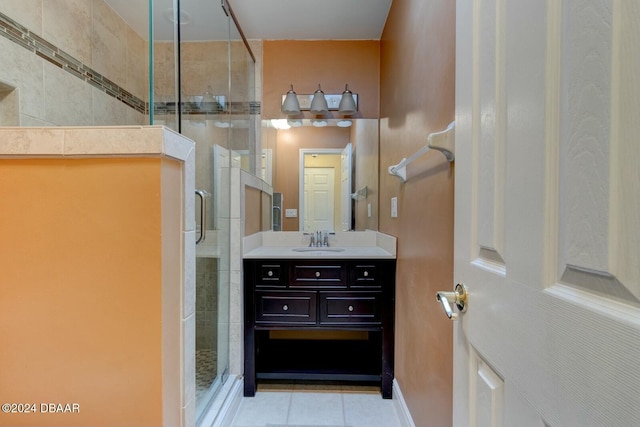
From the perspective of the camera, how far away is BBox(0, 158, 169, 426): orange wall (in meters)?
0.87

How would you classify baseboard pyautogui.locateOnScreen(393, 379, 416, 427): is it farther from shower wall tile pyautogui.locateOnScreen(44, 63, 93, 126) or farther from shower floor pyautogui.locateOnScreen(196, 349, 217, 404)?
shower wall tile pyautogui.locateOnScreen(44, 63, 93, 126)

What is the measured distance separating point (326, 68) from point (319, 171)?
0.84 meters

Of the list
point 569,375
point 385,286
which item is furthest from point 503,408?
point 385,286

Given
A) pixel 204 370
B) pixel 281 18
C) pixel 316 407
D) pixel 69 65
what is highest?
pixel 281 18

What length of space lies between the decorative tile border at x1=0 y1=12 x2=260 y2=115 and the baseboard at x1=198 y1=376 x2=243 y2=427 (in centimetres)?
141

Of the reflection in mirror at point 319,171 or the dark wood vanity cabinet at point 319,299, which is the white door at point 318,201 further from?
the dark wood vanity cabinet at point 319,299

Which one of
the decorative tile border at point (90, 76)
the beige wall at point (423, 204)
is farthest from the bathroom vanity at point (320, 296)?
the decorative tile border at point (90, 76)

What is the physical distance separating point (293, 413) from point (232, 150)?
1.65 meters

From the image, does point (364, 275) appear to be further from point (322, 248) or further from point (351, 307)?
point (322, 248)

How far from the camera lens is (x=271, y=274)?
1873 mm

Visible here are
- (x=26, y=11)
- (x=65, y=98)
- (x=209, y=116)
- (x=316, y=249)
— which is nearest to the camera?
(x=26, y=11)

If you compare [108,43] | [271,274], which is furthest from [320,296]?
[108,43]

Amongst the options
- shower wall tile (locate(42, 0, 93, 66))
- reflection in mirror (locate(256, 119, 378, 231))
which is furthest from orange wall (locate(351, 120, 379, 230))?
shower wall tile (locate(42, 0, 93, 66))

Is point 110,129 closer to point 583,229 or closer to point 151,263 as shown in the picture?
point 151,263
